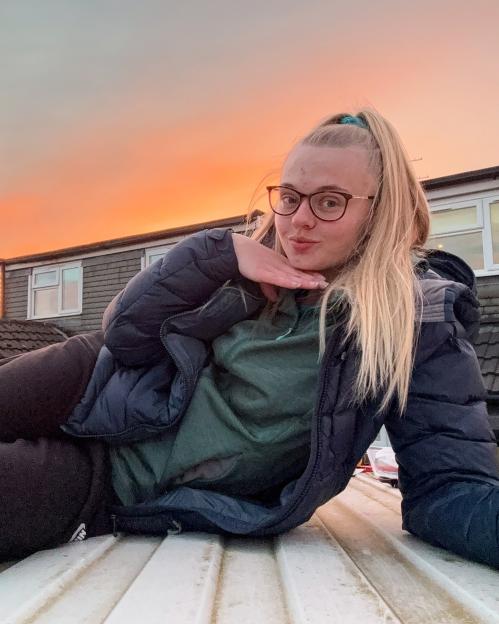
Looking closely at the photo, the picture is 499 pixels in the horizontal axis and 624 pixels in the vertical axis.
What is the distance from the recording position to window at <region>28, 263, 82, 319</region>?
12088 mm

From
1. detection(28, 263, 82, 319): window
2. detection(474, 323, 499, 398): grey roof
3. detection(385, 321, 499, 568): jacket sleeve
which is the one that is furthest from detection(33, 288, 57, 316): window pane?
detection(385, 321, 499, 568): jacket sleeve

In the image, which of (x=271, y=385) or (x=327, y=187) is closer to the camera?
(x=271, y=385)

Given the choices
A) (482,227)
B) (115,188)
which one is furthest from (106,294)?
(482,227)

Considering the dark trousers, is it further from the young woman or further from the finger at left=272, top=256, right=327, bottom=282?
the finger at left=272, top=256, right=327, bottom=282

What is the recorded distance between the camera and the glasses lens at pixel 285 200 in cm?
152

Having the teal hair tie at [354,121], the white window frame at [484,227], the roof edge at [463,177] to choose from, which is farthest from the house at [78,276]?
the teal hair tie at [354,121]

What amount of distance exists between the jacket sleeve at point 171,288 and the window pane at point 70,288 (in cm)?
1108

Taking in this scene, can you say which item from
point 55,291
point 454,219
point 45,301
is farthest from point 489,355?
point 45,301

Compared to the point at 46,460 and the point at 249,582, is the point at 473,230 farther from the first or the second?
the point at 249,582

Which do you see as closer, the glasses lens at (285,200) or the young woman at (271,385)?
the young woman at (271,385)

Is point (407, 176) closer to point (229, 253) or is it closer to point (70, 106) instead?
point (229, 253)

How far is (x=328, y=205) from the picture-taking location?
4.95 feet

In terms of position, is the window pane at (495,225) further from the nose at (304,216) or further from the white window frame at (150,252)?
the nose at (304,216)

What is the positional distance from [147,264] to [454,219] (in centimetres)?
609
